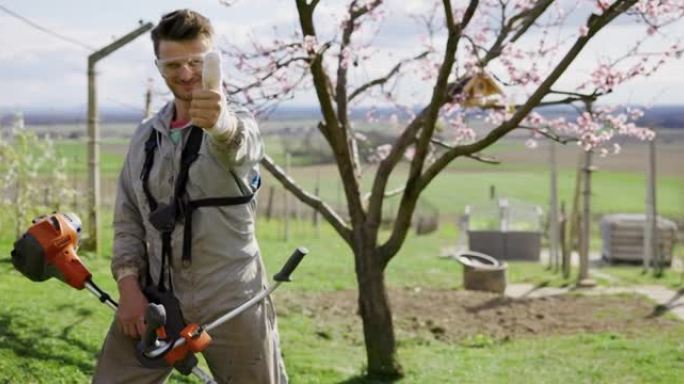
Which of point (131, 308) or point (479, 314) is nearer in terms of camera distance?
point (131, 308)

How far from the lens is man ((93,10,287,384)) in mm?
Result: 3244

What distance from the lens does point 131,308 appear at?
337 cm

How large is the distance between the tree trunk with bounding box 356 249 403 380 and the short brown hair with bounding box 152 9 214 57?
422cm

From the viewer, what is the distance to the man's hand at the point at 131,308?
336 centimetres

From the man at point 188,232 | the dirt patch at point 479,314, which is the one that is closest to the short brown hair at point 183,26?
the man at point 188,232

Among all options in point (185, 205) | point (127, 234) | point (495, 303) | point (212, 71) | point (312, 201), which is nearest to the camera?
point (212, 71)

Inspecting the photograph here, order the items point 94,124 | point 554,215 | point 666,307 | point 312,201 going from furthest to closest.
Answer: point 554,215 → point 94,124 → point 666,307 → point 312,201

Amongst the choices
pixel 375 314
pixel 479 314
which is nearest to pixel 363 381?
pixel 375 314

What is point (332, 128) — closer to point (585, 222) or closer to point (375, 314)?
point (375, 314)

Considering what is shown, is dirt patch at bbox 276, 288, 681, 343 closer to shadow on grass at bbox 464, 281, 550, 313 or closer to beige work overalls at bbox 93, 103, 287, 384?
shadow on grass at bbox 464, 281, 550, 313

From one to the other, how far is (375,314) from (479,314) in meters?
4.10

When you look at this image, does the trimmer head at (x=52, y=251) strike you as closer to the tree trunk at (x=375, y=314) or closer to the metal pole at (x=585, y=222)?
the tree trunk at (x=375, y=314)

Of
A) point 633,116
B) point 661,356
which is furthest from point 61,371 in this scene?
point 633,116

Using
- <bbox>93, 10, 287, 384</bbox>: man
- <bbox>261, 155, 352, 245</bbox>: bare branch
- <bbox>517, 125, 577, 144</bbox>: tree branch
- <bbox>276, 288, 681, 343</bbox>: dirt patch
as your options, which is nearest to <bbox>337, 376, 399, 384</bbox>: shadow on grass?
<bbox>261, 155, 352, 245</bbox>: bare branch
